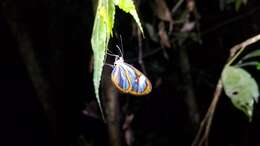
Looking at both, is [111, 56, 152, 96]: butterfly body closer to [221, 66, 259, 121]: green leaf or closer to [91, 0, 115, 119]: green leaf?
[91, 0, 115, 119]: green leaf

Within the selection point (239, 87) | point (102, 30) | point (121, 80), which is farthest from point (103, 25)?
point (239, 87)

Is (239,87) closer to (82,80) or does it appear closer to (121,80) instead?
(121,80)

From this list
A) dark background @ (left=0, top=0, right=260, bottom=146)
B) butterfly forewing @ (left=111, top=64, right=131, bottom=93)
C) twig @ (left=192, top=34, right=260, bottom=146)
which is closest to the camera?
butterfly forewing @ (left=111, top=64, right=131, bottom=93)

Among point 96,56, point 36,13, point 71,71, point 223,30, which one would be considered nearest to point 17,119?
point 71,71

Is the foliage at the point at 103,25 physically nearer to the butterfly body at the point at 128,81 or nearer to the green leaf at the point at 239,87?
the butterfly body at the point at 128,81

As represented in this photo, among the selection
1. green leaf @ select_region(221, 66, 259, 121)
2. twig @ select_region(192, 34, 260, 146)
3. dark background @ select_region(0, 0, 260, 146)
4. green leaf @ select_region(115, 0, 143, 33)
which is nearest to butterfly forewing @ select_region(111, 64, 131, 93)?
green leaf @ select_region(115, 0, 143, 33)

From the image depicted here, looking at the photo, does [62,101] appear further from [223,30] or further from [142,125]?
[223,30]

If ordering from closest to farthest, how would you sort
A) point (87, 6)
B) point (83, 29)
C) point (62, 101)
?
point (87, 6), point (83, 29), point (62, 101)
